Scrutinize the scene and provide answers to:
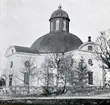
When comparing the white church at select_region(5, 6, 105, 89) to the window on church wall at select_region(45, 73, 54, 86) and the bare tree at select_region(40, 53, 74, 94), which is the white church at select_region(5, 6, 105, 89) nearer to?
the bare tree at select_region(40, 53, 74, 94)

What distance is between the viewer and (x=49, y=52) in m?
35.6

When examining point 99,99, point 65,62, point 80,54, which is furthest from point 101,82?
point 99,99

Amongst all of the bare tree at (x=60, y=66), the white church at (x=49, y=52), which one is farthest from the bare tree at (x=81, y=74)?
the white church at (x=49, y=52)

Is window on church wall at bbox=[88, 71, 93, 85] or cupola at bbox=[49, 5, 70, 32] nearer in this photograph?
window on church wall at bbox=[88, 71, 93, 85]

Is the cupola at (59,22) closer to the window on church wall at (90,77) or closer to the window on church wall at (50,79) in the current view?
the window on church wall at (90,77)

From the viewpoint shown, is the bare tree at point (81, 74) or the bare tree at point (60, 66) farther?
the bare tree at point (81, 74)

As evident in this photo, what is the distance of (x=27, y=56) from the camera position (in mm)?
35875

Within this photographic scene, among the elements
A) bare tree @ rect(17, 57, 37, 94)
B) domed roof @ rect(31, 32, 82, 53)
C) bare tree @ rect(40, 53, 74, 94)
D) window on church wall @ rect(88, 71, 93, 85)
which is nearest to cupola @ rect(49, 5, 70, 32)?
domed roof @ rect(31, 32, 82, 53)

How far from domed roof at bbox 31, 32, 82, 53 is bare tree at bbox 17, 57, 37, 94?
2488 millimetres

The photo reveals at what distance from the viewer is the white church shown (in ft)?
115

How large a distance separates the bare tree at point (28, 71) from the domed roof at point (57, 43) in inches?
97.9

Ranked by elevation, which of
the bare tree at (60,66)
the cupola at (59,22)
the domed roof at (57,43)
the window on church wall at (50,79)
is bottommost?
the window on church wall at (50,79)

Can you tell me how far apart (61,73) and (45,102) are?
1345 centimetres

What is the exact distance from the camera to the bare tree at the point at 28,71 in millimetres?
33094
